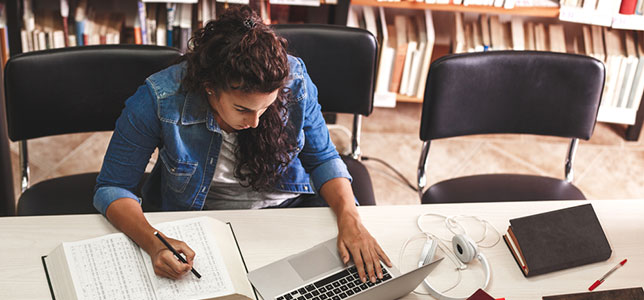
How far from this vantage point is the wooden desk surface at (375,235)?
4.05 feet

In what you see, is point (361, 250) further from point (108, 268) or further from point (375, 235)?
point (108, 268)

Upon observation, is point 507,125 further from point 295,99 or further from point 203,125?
point 203,125

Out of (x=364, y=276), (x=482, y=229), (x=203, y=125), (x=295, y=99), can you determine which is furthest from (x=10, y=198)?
(x=482, y=229)

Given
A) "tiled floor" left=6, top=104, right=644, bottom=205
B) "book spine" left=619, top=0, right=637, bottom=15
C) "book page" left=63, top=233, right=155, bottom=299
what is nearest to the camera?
"book page" left=63, top=233, right=155, bottom=299

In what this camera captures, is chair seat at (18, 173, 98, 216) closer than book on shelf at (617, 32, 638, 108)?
Yes

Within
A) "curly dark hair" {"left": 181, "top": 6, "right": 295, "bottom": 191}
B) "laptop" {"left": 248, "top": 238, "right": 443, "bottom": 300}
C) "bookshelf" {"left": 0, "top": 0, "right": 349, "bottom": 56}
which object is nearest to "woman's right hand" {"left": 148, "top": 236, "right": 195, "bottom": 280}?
"laptop" {"left": 248, "top": 238, "right": 443, "bottom": 300}

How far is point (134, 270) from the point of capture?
1.18 m

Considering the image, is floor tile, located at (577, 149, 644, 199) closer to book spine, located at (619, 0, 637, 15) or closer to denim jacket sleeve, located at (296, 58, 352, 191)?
book spine, located at (619, 0, 637, 15)

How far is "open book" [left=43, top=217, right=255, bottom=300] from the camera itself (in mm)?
1138

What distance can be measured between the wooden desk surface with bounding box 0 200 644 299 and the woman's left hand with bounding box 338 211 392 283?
4 centimetres

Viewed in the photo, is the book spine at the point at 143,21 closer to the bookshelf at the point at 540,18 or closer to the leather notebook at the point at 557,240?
the bookshelf at the point at 540,18

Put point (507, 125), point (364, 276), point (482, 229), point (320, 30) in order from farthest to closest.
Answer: point (507, 125), point (320, 30), point (482, 229), point (364, 276)

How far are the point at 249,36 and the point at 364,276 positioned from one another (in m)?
0.51

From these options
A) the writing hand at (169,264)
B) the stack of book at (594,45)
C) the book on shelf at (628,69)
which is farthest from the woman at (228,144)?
the book on shelf at (628,69)
